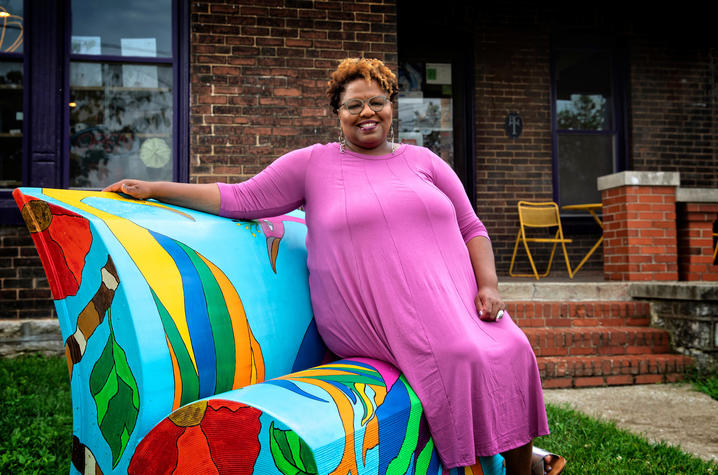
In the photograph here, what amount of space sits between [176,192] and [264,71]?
327cm

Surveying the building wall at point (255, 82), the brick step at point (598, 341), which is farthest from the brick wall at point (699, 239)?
the building wall at point (255, 82)

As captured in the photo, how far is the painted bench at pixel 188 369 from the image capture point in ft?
3.79

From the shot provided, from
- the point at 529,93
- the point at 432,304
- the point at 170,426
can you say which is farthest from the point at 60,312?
the point at 529,93

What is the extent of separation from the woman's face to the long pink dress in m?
0.06

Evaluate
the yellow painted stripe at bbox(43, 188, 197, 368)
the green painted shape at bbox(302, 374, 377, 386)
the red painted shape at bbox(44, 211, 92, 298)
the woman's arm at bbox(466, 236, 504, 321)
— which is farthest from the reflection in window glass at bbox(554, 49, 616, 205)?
the red painted shape at bbox(44, 211, 92, 298)

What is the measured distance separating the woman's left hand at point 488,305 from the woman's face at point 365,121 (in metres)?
0.65

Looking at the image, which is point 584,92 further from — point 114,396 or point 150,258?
point 114,396

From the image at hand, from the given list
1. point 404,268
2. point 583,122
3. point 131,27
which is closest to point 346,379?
point 404,268

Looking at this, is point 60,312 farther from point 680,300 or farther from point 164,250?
point 680,300

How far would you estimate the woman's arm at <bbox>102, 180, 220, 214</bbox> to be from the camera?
1.80 meters

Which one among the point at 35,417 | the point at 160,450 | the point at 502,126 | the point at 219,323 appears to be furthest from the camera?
the point at 502,126

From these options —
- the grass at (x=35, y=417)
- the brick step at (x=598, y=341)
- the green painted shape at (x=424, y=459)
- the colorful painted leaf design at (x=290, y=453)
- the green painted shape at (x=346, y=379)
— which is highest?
the green painted shape at (x=346, y=379)

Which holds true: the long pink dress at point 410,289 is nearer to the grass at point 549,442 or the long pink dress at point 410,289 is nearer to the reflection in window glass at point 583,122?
the grass at point 549,442

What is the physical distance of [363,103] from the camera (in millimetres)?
2125
